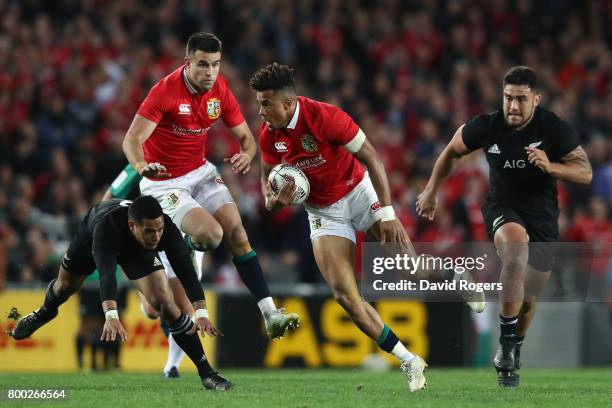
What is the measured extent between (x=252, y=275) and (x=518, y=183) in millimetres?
2462

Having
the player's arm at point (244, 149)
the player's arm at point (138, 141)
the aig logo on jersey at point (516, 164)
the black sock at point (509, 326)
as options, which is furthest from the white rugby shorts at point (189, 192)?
the black sock at point (509, 326)

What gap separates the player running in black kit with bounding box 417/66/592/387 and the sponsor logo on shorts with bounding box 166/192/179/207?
2.23 m

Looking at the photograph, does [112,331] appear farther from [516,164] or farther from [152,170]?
[516,164]

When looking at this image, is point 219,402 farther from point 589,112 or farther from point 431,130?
point 589,112

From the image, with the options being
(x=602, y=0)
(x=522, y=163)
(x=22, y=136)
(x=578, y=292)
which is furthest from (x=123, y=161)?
(x=602, y=0)

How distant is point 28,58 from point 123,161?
2665 millimetres

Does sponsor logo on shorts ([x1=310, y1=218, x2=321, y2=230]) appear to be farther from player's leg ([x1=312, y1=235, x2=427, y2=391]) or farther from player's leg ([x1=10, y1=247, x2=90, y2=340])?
player's leg ([x1=10, y1=247, x2=90, y2=340])

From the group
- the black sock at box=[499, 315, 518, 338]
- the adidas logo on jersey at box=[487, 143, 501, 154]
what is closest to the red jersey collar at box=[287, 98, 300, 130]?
the adidas logo on jersey at box=[487, 143, 501, 154]

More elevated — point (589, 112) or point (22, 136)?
point (589, 112)

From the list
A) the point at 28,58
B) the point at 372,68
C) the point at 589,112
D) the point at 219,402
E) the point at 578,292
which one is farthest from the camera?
the point at 372,68

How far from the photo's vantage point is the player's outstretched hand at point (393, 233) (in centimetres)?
966

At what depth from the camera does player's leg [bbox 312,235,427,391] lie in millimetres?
9680

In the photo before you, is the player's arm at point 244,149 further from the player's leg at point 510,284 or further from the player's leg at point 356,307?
the player's leg at point 510,284

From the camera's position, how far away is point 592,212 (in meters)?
16.2
